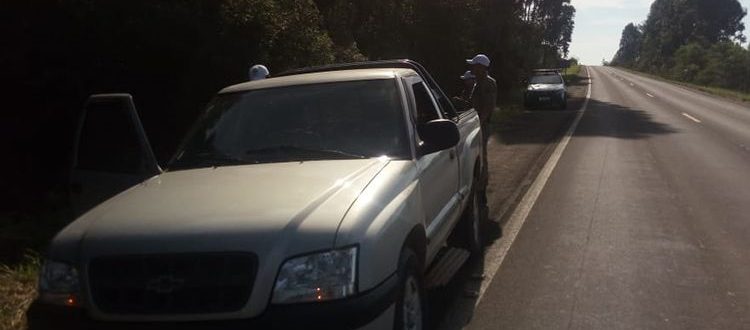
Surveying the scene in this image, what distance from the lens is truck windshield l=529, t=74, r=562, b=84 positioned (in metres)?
30.5

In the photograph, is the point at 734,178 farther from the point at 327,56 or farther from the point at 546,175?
the point at 327,56

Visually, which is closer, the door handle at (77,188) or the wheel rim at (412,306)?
the wheel rim at (412,306)

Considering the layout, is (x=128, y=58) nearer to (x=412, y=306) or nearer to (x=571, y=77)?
(x=412, y=306)

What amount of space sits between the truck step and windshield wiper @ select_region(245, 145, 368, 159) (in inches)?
37.0

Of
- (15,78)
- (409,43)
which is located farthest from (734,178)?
(409,43)

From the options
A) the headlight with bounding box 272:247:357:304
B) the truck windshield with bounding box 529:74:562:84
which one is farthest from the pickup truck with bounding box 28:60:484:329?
the truck windshield with bounding box 529:74:562:84

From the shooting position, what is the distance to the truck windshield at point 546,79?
100ft

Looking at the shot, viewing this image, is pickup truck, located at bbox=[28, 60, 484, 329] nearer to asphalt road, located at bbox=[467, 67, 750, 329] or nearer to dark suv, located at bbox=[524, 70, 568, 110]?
asphalt road, located at bbox=[467, 67, 750, 329]

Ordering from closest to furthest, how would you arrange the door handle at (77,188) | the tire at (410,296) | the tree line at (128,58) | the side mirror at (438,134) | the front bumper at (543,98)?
the tire at (410,296) < the side mirror at (438,134) < the door handle at (77,188) < the tree line at (128,58) < the front bumper at (543,98)

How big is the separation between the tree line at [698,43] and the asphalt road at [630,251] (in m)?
79.6

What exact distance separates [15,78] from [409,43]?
53.5ft

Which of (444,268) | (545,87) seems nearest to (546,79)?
(545,87)

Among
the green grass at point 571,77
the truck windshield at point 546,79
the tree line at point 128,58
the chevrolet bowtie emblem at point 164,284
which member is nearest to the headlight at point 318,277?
the chevrolet bowtie emblem at point 164,284

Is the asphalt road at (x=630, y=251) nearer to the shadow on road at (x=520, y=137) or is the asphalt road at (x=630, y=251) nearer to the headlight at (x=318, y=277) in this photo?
the shadow on road at (x=520, y=137)
